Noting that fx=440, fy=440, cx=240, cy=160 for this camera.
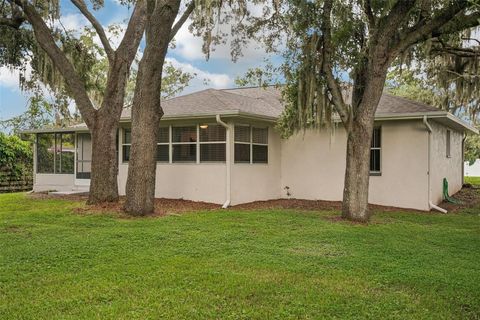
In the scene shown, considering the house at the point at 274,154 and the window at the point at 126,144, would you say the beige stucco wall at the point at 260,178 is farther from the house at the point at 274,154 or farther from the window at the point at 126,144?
the window at the point at 126,144

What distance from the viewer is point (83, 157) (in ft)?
52.9

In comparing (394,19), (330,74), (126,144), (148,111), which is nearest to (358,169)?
(330,74)

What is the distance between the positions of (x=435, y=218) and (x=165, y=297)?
7768 mm

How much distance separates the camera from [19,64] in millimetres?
13609

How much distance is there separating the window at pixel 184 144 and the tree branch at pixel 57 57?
2405 millimetres

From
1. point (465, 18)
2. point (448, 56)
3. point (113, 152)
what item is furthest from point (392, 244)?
point (448, 56)

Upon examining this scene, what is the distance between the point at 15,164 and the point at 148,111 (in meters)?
11.4

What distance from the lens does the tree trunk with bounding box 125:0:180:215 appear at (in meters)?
9.65

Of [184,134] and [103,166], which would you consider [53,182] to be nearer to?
[103,166]

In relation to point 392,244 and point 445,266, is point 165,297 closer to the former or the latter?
point 445,266

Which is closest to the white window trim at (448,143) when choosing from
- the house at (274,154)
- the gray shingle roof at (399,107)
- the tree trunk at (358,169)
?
the house at (274,154)

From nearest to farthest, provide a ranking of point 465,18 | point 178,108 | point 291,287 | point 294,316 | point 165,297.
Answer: point 294,316 → point 165,297 → point 291,287 → point 465,18 → point 178,108

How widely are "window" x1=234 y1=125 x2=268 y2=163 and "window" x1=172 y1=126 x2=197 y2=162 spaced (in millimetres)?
1272

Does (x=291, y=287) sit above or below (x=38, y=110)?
below
